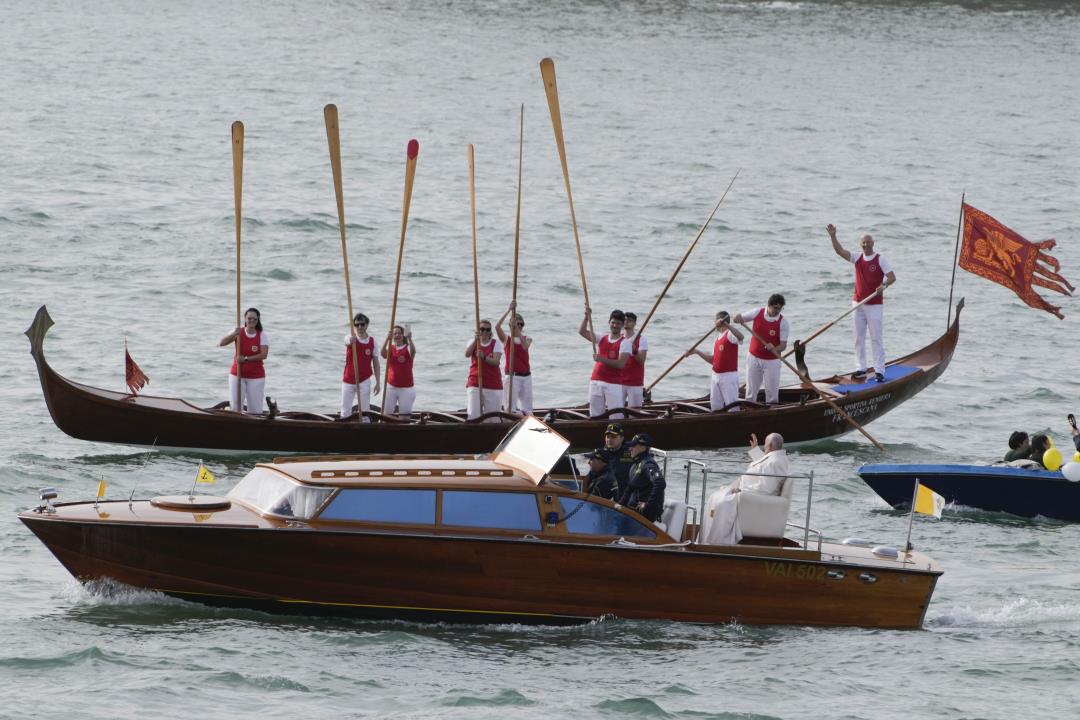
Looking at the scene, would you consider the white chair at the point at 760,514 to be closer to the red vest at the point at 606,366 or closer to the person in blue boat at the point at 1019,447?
the person in blue boat at the point at 1019,447

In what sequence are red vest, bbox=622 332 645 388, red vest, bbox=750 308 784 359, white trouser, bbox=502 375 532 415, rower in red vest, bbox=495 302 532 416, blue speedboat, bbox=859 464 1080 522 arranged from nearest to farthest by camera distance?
blue speedboat, bbox=859 464 1080 522 → rower in red vest, bbox=495 302 532 416 → red vest, bbox=622 332 645 388 → white trouser, bbox=502 375 532 415 → red vest, bbox=750 308 784 359

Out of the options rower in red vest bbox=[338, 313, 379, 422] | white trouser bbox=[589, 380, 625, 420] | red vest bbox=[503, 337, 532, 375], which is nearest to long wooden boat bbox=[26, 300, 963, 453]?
white trouser bbox=[589, 380, 625, 420]

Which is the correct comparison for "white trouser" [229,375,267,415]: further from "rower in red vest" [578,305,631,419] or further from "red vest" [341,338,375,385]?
"rower in red vest" [578,305,631,419]

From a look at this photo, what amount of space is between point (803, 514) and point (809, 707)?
639 cm

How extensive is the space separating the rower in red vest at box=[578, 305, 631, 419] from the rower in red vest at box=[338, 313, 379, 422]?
110 inches

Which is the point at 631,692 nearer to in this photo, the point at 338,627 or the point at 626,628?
the point at 626,628

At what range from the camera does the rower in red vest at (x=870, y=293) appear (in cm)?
2352

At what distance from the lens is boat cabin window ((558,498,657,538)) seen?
14.8 m

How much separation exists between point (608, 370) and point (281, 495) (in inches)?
314

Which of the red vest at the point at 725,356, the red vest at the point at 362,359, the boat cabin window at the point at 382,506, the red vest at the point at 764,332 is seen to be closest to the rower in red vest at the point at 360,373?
the red vest at the point at 362,359

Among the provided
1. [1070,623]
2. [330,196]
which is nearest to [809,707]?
[1070,623]

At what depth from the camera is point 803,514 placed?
20.2 m

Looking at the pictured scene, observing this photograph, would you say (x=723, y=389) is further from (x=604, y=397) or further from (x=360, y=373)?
(x=360, y=373)

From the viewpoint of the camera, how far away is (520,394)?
22219 millimetres
